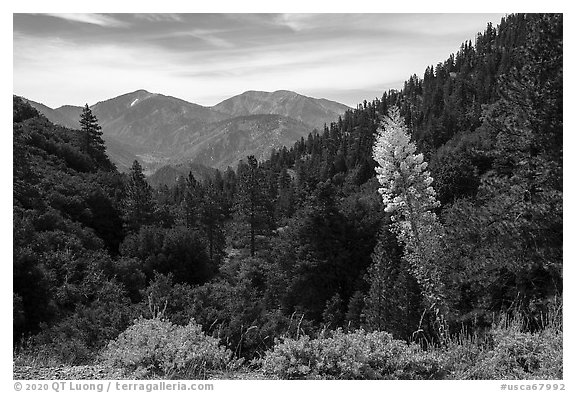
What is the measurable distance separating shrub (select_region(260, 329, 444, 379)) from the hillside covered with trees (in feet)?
0.09

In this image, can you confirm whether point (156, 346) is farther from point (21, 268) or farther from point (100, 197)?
point (100, 197)

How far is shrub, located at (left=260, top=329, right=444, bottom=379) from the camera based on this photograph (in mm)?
6758

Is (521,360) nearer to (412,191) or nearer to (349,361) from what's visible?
(349,361)

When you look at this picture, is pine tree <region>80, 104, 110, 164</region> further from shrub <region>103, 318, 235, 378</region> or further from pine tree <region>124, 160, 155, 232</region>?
shrub <region>103, 318, 235, 378</region>

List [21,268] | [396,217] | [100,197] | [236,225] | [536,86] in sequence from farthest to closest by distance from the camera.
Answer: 1. [236,225]
2. [100,197]
3. [396,217]
4. [21,268]
5. [536,86]

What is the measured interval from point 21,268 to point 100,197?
24606 millimetres

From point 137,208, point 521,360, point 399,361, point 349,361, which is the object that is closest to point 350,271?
point 137,208

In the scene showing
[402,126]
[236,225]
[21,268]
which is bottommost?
[236,225]

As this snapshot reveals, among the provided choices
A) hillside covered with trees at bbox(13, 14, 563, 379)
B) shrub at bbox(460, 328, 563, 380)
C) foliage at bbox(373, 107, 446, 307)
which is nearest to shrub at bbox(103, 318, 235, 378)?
hillside covered with trees at bbox(13, 14, 563, 379)

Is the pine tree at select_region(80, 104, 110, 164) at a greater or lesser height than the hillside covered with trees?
greater

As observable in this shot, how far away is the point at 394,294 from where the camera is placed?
81.6ft

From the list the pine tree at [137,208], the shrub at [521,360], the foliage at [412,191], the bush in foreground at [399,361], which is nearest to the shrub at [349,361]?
the bush in foreground at [399,361]
